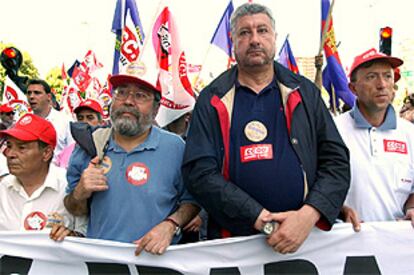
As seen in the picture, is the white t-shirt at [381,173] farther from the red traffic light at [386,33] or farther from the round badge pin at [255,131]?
the red traffic light at [386,33]

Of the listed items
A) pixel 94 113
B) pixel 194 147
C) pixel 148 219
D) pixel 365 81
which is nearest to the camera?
pixel 194 147

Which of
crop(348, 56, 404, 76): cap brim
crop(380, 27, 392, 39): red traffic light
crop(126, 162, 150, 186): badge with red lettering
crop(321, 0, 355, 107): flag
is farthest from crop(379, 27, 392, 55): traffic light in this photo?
crop(126, 162, 150, 186): badge with red lettering

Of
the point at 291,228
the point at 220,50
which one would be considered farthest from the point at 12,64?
the point at 291,228

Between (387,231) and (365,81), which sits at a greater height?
(365,81)

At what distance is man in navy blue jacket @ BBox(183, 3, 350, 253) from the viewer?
8.66 ft

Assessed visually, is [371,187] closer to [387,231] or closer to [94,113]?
[387,231]

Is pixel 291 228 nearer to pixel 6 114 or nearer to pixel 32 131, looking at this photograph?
pixel 32 131

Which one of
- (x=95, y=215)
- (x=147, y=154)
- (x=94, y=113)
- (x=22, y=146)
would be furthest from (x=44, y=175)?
(x=94, y=113)

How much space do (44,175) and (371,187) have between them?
Result: 2127mm

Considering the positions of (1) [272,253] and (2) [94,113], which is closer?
(1) [272,253]

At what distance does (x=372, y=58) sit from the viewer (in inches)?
128

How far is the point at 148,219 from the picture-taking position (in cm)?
299

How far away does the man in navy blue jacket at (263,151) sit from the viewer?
264 centimetres

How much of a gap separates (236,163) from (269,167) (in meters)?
0.18
